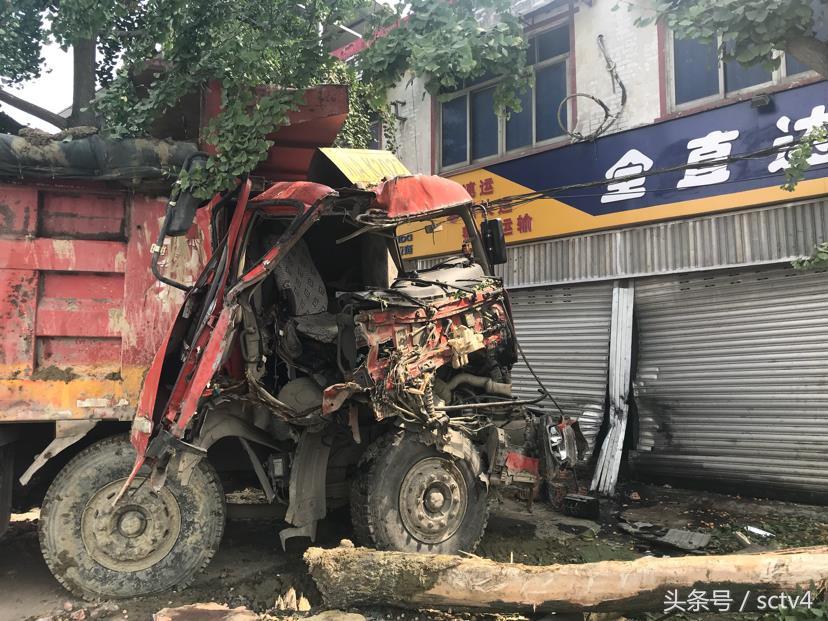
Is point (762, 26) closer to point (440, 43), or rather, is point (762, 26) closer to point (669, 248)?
point (440, 43)

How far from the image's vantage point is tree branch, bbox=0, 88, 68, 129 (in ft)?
21.9

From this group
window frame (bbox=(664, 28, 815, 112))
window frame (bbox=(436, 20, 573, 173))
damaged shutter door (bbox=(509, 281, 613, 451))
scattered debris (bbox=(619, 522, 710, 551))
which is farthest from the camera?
window frame (bbox=(436, 20, 573, 173))

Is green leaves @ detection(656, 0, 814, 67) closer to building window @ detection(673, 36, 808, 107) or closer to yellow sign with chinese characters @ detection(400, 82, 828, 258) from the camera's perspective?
yellow sign with chinese characters @ detection(400, 82, 828, 258)

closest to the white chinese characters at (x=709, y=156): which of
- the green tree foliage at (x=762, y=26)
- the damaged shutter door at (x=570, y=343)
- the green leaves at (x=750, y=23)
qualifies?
the damaged shutter door at (x=570, y=343)

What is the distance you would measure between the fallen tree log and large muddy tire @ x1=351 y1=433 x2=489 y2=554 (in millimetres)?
648

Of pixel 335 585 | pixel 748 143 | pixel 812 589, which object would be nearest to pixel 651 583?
pixel 812 589

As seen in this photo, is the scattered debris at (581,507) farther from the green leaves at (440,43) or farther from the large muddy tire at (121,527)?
the green leaves at (440,43)

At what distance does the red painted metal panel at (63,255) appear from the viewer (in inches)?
146

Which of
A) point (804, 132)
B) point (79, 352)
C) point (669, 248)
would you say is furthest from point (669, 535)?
point (79, 352)

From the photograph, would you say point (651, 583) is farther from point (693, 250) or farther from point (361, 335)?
point (693, 250)

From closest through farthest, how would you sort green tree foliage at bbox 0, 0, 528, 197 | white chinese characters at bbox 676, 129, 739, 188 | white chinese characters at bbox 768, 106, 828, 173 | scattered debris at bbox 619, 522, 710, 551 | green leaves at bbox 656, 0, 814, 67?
green leaves at bbox 656, 0, 814, 67 < green tree foliage at bbox 0, 0, 528, 197 < scattered debris at bbox 619, 522, 710, 551 < white chinese characters at bbox 768, 106, 828, 173 < white chinese characters at bbox 676, 129, 739, 188

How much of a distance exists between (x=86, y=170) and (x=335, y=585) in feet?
10.5

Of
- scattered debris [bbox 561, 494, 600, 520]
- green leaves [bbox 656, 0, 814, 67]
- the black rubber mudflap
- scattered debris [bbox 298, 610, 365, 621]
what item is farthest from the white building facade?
the black rubber mudflap

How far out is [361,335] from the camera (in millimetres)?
3883
